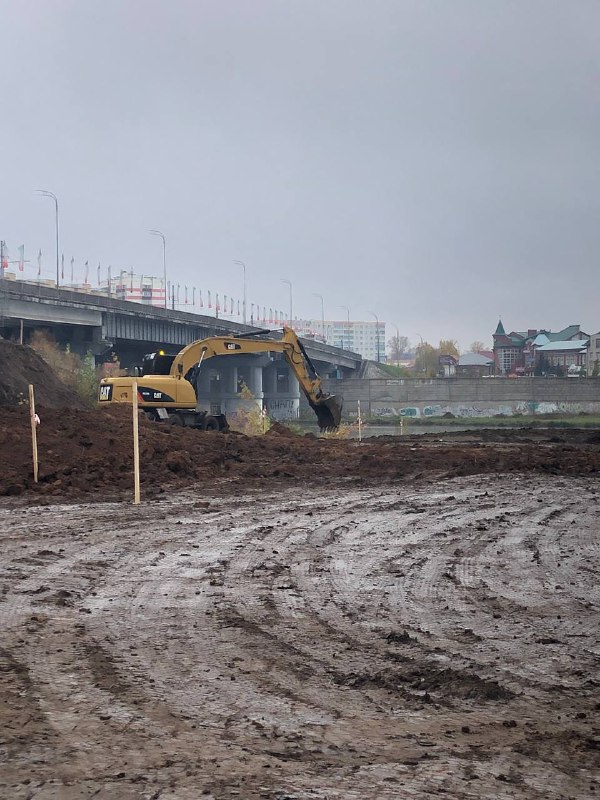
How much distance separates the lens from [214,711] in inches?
245

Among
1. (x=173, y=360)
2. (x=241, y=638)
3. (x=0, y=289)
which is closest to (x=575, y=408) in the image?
(x=0, y=289)

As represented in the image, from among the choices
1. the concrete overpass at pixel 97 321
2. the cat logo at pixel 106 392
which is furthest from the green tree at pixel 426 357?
the cat logo at pixel 106 392

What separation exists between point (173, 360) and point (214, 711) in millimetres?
30165

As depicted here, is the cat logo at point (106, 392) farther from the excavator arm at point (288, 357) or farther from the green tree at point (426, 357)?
the green tree at point (426, 357)

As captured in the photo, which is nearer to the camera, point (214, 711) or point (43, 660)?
point (214, 711)

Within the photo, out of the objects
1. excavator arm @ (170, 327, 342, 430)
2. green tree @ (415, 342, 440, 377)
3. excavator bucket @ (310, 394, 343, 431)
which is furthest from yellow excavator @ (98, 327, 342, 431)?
green tree @ (415, 342, 440, 377)

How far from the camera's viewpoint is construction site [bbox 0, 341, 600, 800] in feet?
17.0

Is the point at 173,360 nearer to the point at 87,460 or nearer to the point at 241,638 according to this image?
the point at 87,460

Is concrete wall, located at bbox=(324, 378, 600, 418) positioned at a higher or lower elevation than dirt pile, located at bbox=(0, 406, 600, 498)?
higher

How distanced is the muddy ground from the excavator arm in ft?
64.0

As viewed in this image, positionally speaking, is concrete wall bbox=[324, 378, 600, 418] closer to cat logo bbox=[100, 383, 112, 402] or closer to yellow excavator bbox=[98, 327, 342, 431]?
yellow excavator bbox=[98, 327, 342, 431]

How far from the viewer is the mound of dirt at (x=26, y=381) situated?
36.5 metres

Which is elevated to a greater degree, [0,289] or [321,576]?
[0,289]

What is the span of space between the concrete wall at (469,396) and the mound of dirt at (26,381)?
4958cm
